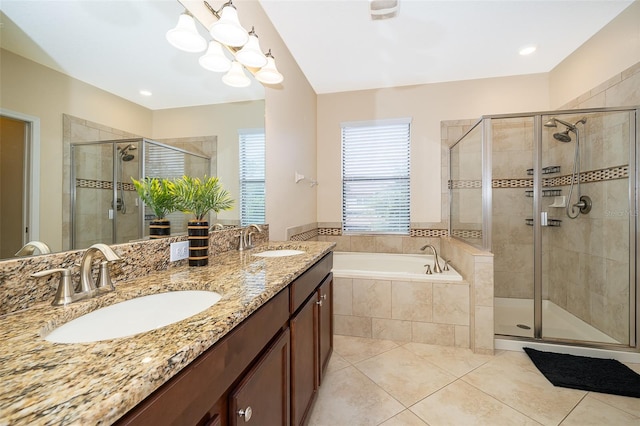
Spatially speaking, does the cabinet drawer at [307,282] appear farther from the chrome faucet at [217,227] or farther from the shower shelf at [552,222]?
the shower shelf at [552,222]

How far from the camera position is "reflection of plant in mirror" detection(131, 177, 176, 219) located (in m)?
1.06

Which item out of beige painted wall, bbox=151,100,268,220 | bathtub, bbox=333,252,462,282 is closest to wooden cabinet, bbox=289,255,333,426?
beige painted wall, bbox=151,100,268,220

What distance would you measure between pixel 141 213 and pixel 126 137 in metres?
0.30

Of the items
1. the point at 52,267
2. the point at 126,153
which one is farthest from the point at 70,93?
the point at 52,267

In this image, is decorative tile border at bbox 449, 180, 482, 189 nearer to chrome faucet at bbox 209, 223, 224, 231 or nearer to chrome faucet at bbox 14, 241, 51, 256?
chrome faucet at bbox 209, 223, 224, 231

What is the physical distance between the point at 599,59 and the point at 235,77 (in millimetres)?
3071

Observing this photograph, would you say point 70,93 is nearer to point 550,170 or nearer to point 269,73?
point 269,73

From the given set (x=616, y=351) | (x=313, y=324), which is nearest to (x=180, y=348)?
(x=313, y=324)

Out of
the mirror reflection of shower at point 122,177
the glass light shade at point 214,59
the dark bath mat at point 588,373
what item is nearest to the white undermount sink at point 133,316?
the mirror reflection of shower at point 122,177

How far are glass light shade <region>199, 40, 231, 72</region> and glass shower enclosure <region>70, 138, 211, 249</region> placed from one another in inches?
21.6

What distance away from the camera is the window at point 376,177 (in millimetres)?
3326

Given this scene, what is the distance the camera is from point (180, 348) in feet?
1.55

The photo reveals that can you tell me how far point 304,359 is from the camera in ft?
4.04

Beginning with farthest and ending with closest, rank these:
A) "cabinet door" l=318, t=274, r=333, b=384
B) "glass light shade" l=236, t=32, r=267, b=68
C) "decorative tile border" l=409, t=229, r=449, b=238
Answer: "decorative tile border" l=409, t=229, r=449, b=238 < "glass light shade" l=236, t=32, r=267, b=68 < "cabinet door" l=318, t=274, r=333, b=384
